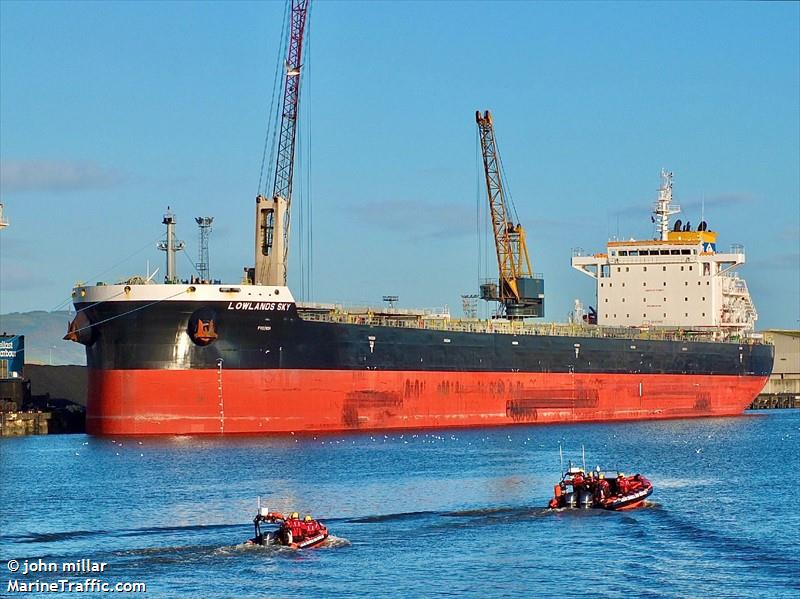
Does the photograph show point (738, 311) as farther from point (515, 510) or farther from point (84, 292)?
point (515, 510)

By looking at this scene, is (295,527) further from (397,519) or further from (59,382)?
(59,382)

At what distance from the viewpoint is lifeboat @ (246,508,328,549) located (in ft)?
105

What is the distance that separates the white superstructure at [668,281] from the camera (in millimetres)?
81812

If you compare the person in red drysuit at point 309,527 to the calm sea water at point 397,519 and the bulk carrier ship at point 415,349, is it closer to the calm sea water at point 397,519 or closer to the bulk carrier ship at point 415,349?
the calm sea water at point 397,519

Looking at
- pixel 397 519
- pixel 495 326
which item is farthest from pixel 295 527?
pixel 495 326

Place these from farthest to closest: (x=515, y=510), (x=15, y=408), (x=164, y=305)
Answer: (x=15, y=408) → (x=164, y=305) → (x=515, y=510)

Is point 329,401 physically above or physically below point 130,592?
above

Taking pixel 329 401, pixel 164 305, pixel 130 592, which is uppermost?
pixel 164 305

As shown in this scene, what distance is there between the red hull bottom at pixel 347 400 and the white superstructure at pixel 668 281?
753 centimetres

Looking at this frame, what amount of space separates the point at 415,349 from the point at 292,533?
3116 cm

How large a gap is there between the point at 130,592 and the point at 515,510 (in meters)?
12.8

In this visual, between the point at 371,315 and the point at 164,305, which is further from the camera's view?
the point at 371,315

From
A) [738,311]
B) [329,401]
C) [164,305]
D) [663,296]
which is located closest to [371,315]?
[329,401]

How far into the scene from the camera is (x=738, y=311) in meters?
85.8
